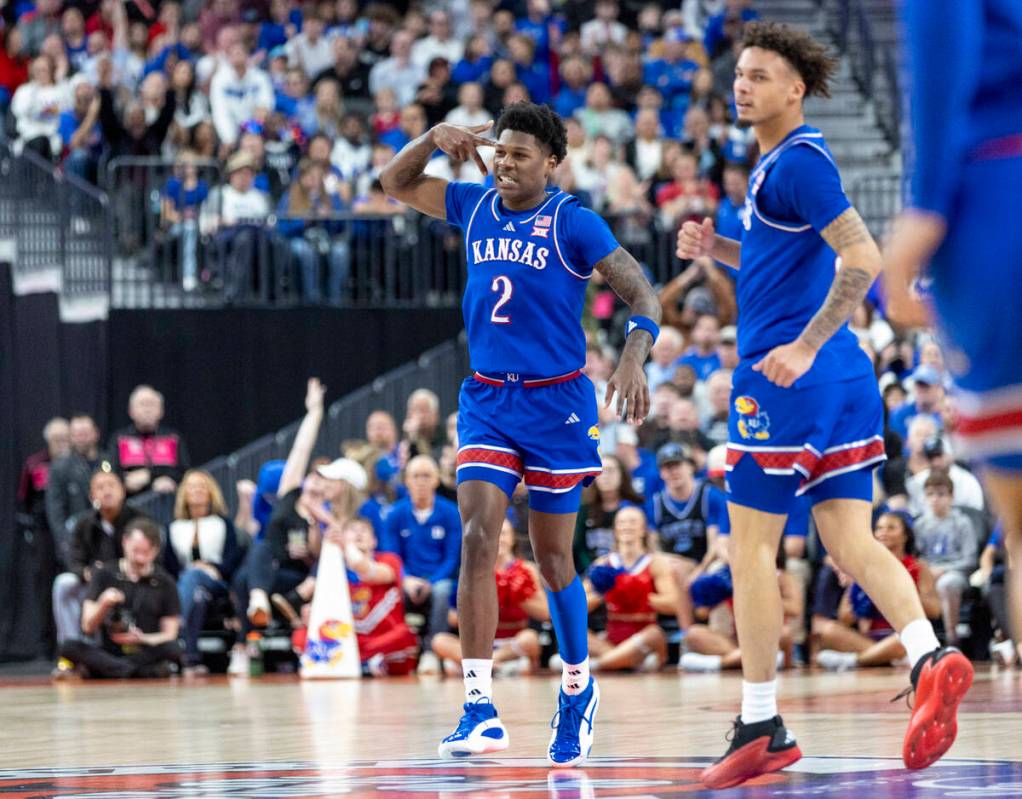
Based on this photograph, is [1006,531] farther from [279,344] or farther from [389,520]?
[279,344]

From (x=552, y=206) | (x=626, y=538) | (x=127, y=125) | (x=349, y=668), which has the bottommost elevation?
(x=349, y=668)

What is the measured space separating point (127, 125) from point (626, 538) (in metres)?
8.45

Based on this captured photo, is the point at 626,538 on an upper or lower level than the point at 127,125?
lower

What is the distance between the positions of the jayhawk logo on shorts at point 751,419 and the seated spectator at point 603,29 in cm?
1520

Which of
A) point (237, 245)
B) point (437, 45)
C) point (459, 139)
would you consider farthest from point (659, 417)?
point (459, 139)

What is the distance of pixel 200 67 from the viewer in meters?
19.9

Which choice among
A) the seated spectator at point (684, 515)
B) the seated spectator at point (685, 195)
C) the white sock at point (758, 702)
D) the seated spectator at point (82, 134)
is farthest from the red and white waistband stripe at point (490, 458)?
the seated spectator at point (82, 134)

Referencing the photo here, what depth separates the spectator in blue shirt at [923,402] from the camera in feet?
45.3

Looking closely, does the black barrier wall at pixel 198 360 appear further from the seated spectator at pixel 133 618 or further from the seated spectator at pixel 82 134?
the seated spectator at pixel 133 618

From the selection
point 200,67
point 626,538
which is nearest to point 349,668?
point 626,538

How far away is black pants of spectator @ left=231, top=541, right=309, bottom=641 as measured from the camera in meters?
14.3

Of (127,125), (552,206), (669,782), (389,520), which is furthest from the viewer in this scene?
(127,125)

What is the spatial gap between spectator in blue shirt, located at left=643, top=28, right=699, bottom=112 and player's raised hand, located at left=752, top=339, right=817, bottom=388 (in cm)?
1461

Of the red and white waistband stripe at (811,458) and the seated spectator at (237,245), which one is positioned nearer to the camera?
the red and white waistband stripe at (811,458)
